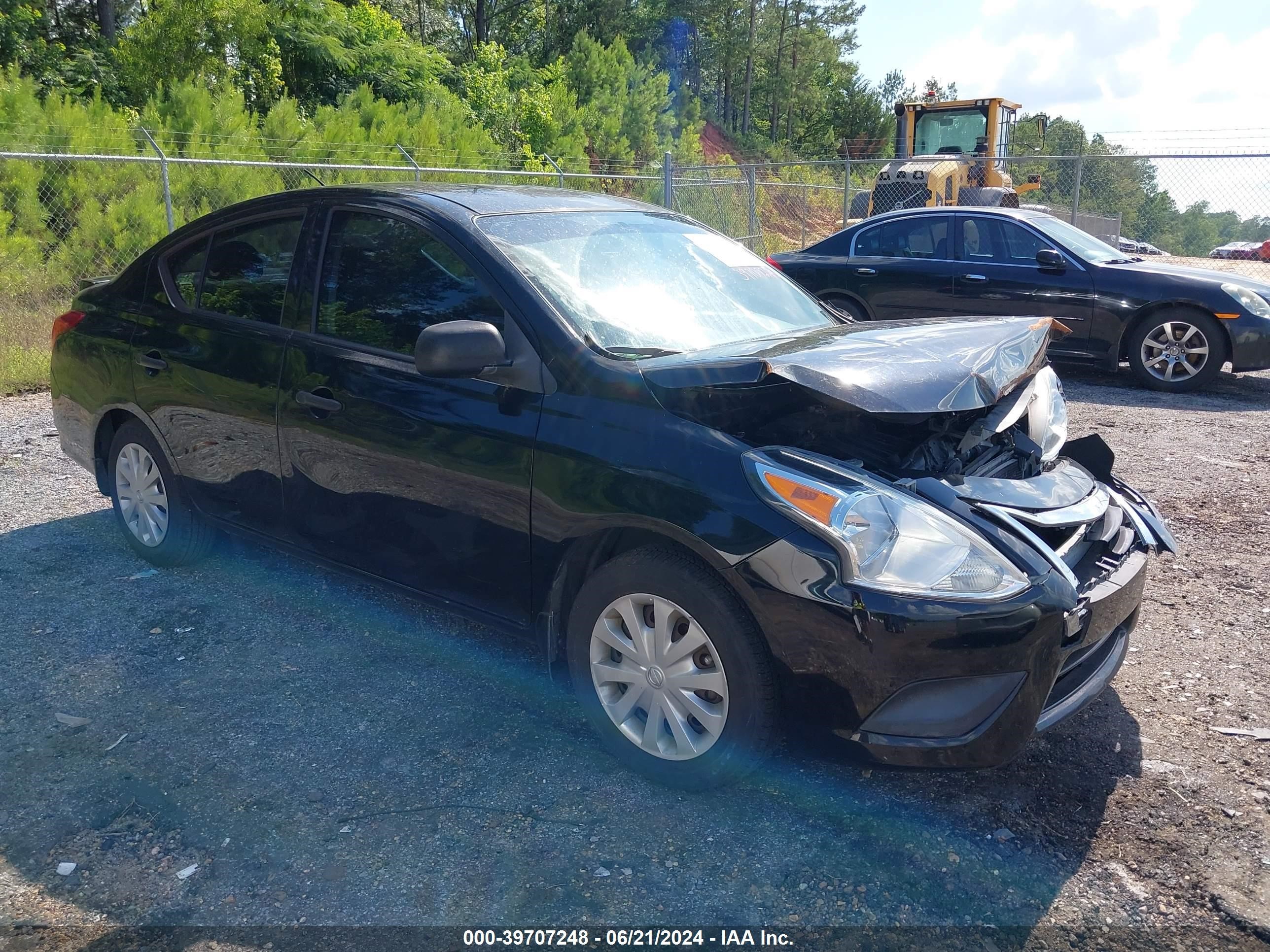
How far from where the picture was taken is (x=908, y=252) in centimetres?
944

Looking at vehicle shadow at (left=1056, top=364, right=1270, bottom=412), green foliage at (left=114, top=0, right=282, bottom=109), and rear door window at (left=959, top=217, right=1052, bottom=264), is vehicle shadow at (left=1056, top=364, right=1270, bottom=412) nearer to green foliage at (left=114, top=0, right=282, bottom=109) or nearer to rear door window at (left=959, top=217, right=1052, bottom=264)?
rear door window at (left=959, top=217, right=1052, bottom=264)

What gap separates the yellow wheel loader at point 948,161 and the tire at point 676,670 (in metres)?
13.4

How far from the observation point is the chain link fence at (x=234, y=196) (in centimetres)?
1164

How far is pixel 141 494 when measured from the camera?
15.0ft

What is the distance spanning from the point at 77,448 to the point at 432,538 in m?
2.52

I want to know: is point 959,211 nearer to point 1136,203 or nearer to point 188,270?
point 188,270

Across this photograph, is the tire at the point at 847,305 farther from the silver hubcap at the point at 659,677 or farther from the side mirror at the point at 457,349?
the silver hubcap at the point at 659,677

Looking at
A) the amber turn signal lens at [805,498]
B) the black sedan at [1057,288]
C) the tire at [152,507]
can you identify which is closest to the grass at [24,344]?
the tire at [152,507]

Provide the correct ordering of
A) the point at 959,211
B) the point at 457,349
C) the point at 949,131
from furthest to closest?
the point at 949,131, the point at 959,211, the point at 457,349

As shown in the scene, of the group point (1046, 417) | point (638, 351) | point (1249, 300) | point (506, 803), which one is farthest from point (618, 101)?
point (506, 803)

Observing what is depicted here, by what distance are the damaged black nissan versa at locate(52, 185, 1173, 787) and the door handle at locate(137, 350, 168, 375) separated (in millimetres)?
11

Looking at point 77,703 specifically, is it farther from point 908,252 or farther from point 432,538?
point 908,252

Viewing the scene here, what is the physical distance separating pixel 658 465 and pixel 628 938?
3.91ft

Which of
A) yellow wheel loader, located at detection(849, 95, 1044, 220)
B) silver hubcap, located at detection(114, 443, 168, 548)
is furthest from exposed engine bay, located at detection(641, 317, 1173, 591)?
yellow wheel loader, located at detection(849, 95, 1044, 220)
